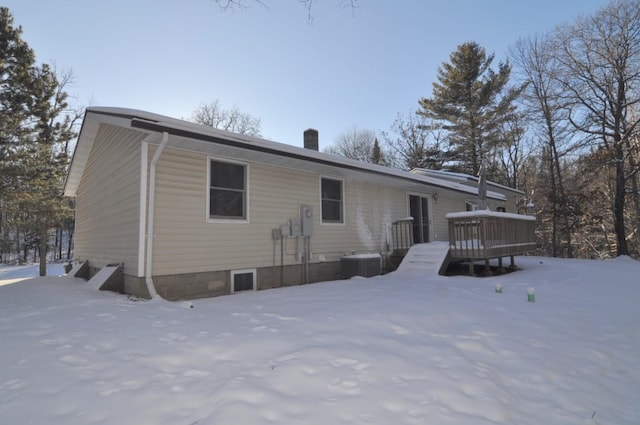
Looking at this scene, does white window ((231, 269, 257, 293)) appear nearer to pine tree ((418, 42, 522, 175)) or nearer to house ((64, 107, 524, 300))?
house ((64, 107, 524, 300))

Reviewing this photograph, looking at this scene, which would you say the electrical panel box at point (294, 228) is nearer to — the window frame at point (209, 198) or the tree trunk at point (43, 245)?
the window frame at point (209, 198)

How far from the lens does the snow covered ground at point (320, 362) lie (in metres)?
2.17

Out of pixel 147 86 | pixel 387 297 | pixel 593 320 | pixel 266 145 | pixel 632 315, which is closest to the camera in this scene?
pixel 593 320

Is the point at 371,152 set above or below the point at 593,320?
above

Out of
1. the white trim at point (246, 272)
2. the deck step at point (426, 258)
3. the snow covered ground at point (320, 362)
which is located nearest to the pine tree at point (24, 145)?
the snow covered ground at point (320, 362)

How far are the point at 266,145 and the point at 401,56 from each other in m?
7.05

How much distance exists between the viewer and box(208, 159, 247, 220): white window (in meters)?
6.61

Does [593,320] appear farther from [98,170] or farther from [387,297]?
[98,170]

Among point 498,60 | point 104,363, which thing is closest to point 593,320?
point 104,363

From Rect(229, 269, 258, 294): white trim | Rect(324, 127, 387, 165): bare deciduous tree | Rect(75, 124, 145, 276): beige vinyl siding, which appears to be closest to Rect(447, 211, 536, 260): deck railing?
Rect(229, 269, 258, 294): white trim

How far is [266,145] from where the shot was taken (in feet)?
22.1

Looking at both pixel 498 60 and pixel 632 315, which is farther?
pixel 498 60

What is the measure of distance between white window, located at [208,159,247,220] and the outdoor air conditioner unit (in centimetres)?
295

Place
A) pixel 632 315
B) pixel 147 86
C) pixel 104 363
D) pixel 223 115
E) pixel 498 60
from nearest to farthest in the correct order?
1. pixel 104 363
2. pixel 632 315
3. pixel 147 86
4. pixel 498 60
5. pixel 223 115
